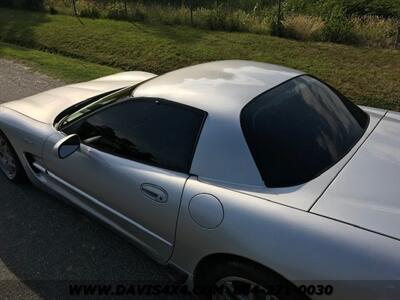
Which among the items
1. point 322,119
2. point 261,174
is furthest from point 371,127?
point 261,174

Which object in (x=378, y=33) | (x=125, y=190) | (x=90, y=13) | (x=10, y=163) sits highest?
(x=125, y=190)

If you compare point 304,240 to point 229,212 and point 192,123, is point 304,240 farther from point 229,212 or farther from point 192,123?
point 192,123

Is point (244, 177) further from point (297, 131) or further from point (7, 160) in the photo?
point (7, 160)

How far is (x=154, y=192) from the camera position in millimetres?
2482

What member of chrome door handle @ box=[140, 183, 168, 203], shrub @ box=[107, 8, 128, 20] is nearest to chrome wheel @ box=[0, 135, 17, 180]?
chrome door handle @ box=[140, 183, 168, 203]

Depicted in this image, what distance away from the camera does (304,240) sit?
1917mm

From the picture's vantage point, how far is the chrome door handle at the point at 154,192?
2.43 metres

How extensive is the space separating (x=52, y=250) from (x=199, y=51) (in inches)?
259

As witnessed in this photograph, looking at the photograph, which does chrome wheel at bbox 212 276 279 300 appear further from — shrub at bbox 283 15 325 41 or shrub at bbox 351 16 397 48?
shrub at bbox 283 15 325 41

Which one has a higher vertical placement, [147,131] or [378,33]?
[147,131]

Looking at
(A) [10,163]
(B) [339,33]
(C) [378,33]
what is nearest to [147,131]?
(A) [10,163]

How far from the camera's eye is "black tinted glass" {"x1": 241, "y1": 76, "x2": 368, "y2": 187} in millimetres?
2271

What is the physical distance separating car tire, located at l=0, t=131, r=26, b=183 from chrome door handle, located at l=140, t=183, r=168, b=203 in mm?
1840

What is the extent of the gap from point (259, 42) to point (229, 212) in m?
7.76
